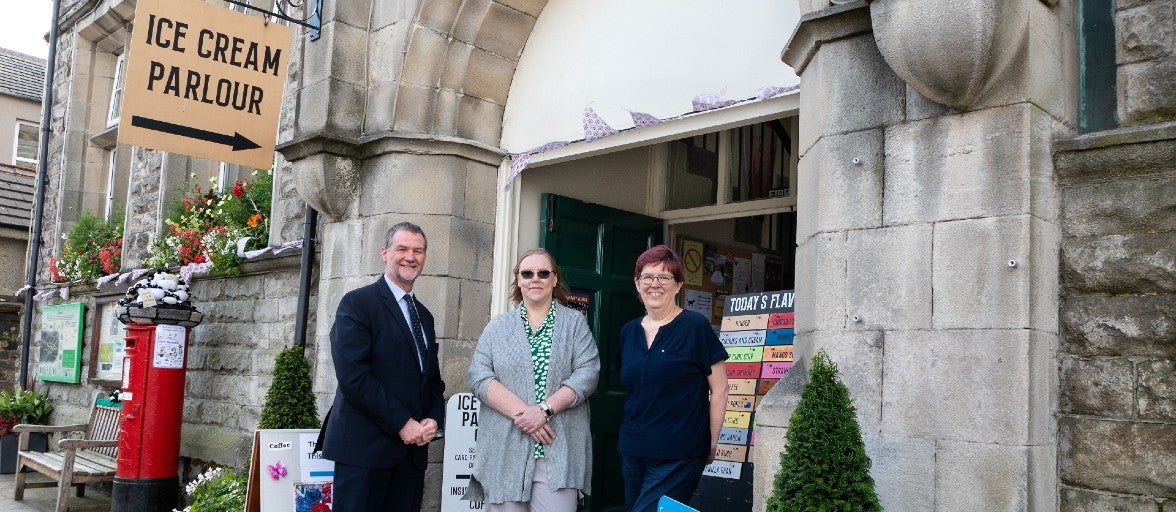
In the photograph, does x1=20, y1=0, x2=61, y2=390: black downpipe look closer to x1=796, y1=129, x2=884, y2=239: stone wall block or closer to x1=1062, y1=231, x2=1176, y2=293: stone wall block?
x1=796, y1=129, x2=884, y2=239: stone wall block

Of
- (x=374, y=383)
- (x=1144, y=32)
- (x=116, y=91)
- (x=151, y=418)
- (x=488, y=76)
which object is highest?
(x=116, y=91)

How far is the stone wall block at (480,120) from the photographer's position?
5.99 metres

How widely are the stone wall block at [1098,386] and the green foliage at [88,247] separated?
31.6 ft

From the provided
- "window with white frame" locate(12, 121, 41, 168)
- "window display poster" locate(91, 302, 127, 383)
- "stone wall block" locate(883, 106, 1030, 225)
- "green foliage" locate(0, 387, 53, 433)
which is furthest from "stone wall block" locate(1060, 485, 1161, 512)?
"window with white frame" locate(12, 121, 41, 168)

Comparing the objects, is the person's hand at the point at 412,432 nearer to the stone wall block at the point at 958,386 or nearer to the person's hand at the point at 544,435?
the person's hand at the point at 544,435

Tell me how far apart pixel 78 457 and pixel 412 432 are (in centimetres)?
632

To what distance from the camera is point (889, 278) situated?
334cm

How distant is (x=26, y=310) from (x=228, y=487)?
6.92m

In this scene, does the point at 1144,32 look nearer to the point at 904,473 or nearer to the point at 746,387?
the point at 904,473

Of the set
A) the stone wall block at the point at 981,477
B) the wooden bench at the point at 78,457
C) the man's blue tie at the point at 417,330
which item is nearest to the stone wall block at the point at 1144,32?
the stone wall block at the point at 981,477

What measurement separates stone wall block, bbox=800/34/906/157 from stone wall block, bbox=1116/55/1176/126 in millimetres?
725

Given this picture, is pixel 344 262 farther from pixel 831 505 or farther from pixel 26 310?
pixel 26 310

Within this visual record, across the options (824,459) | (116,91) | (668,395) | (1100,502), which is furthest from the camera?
(116,91)

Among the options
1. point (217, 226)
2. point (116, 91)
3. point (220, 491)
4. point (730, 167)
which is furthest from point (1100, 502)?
point (116, 91)
